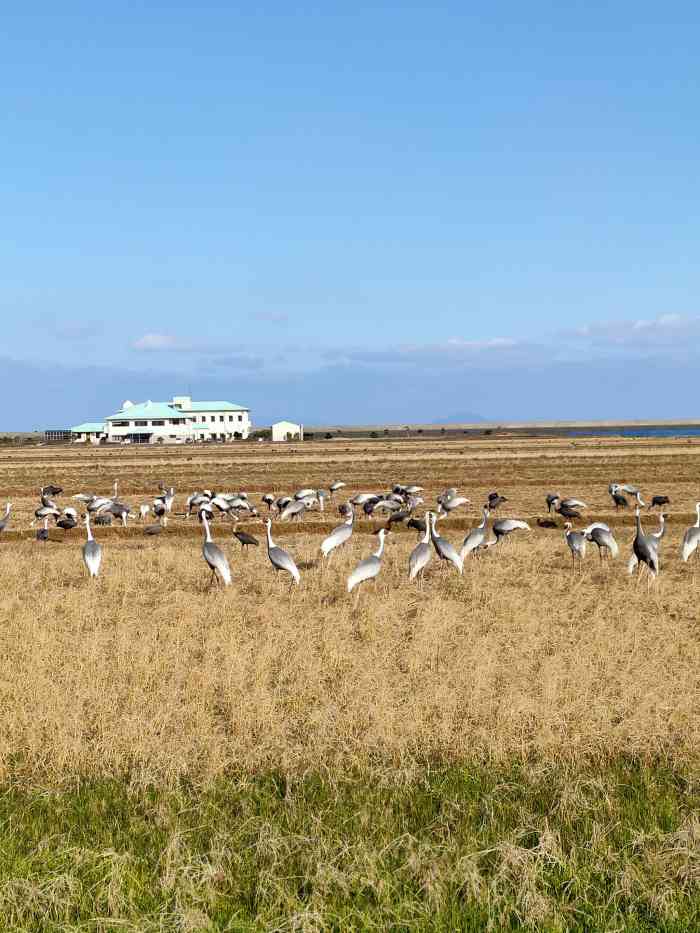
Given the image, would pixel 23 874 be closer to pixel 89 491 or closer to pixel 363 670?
pixel 363 670

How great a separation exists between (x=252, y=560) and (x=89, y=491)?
2622 cm

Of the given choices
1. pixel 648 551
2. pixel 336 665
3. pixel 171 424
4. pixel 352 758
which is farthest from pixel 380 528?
pixel 171 424

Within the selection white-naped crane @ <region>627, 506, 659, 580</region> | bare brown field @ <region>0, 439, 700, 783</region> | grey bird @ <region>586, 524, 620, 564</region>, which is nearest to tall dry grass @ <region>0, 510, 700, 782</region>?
bare brown field @ <region>0, 439, 700, 783</region>

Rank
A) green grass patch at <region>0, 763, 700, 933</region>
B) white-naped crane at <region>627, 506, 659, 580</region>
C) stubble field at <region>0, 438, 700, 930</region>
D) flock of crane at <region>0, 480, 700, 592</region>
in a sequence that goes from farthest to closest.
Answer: flock of crane at <region>0, 480, 700, 592</region>, white-naped crane at <region>627, 506, 659, 580</region>, stubble field at <region>0, 438, 700, 930</region>, green grass patch at <region>0, 763, 700, 933</region>

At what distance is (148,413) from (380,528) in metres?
112

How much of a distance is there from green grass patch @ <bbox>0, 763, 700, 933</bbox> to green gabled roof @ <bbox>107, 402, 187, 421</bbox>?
435 ft

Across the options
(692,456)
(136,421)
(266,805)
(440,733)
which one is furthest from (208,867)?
(136,421)

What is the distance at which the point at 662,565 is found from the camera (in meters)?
20.8

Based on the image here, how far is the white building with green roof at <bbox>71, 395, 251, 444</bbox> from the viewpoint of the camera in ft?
447

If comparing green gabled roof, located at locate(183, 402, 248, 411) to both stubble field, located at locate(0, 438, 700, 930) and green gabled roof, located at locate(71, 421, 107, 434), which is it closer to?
green gabled roof, located at locate(71, 421, 107, 434)

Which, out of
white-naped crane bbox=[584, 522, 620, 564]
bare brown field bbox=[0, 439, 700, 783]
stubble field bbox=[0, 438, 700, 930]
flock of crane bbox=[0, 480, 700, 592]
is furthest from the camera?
white-naped crane bbox=[584, 522, 620, 564]

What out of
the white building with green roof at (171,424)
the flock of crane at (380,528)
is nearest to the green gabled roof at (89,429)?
the white building with green roof at (171,424)

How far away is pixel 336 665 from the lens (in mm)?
12141

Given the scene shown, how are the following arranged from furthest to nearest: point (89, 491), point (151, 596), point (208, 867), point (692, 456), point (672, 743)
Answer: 1. point (692, 456)
2. point (89, 491)
3. point (151, 596)
4. point (672, 743)
5. point (208, 867)
